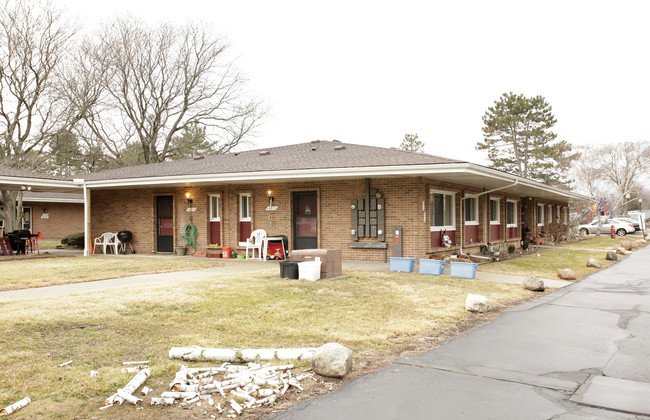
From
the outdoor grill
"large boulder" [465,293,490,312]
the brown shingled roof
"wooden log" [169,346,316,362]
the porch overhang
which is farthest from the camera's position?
the outdoor grill

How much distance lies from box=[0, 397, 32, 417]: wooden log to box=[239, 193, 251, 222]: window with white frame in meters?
13.3

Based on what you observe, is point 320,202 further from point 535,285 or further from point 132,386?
point 132,386

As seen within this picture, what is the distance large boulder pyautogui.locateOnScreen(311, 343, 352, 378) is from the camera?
4.33 m

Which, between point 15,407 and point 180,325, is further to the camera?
point 180,325

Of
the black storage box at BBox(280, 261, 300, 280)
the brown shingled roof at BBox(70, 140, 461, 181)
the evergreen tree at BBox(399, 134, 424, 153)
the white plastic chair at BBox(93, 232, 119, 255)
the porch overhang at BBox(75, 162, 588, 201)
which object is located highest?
the evergreen tree at BBox(399, 134, 424, 153)

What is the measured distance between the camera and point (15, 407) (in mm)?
3529

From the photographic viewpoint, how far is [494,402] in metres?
3.82

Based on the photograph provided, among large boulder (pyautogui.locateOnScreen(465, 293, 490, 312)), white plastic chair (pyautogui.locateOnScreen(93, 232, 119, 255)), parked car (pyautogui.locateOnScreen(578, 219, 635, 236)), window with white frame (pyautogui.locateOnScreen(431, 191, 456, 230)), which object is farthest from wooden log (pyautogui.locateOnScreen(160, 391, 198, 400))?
parked car (pyautogui.locateOnScreen(578, 219, 635, 236))

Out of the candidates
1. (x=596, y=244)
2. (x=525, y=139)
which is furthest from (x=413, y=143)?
(x=596, y=244)

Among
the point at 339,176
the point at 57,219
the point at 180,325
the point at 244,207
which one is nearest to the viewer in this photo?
the point at 180,325

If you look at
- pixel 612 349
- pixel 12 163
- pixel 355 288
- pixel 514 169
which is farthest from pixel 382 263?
pixel 514 169

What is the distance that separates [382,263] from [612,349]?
886 cm

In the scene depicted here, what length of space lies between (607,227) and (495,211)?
2404 centimetres

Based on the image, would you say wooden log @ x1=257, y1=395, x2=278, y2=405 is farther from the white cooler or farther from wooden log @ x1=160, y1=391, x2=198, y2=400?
the white cooler
